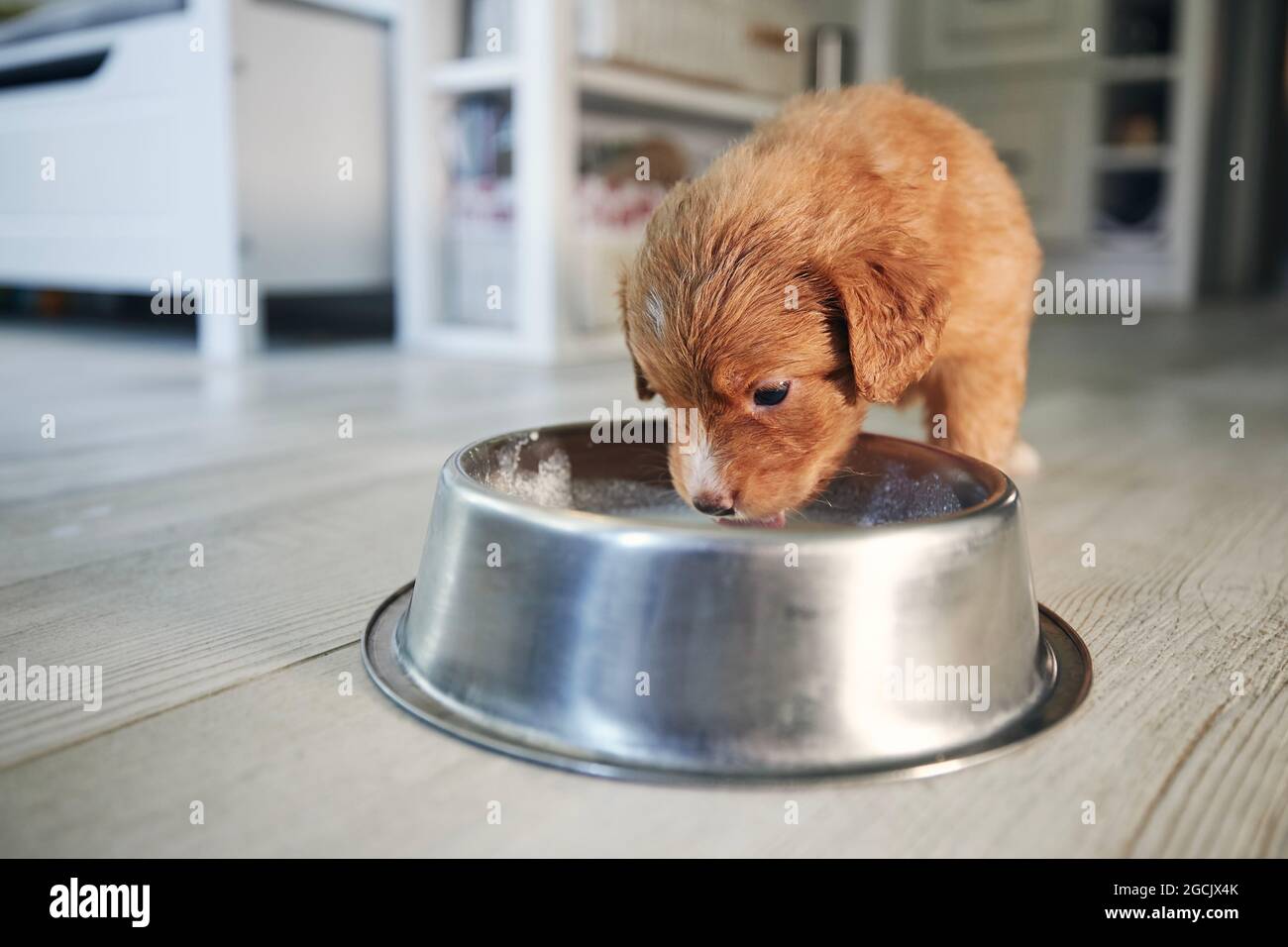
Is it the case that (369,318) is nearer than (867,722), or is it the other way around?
(867,722)

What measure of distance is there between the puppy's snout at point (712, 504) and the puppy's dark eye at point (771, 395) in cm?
15

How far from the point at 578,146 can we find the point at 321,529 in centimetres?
320

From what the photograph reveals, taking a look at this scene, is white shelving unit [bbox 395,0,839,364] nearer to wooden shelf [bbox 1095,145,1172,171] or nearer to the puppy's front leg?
the puppy's front leg

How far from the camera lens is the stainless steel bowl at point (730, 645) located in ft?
2.93

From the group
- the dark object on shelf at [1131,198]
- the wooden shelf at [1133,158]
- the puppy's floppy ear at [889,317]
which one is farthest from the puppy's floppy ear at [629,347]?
the dark object on shelf at [1131,198]

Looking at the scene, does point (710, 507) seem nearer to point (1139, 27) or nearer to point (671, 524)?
point (671, 524)

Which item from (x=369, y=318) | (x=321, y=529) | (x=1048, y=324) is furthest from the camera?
(x=1048, y=324)

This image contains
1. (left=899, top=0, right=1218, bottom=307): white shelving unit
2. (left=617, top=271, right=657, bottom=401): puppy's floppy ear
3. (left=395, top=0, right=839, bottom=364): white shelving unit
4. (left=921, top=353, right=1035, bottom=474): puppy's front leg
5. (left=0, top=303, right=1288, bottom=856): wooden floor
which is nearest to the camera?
(left=0, top=303, right=1288, bottom=856): wooden floor

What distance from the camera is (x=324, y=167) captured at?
13.8 ft

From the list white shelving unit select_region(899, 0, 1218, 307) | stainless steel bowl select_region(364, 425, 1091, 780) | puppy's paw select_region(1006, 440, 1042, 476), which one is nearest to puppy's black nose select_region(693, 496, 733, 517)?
stainless steel bowl select_region(364, 425, 1091, 780)

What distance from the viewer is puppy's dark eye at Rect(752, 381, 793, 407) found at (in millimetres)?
1411
